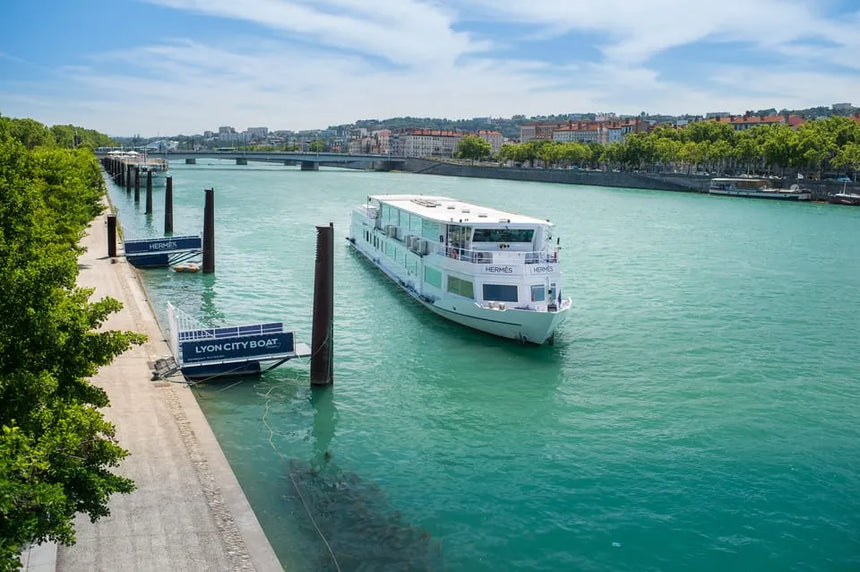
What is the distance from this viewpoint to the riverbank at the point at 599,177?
119125 mm

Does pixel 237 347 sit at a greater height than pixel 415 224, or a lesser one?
lesser

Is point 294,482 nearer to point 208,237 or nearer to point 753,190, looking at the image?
point 208,237

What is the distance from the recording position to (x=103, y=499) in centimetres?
975

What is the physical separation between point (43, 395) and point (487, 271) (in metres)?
21.4

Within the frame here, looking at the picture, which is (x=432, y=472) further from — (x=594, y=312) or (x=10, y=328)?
(x=594, y=312)

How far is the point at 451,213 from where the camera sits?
35.6 m

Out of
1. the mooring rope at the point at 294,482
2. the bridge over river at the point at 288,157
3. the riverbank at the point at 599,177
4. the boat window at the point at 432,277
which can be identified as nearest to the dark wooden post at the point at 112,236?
the boat window at the point at 432,277

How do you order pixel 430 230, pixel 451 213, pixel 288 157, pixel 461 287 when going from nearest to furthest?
pixel 461 287 → pixel 430 230 → pixel 451 213 → pixel 288 157

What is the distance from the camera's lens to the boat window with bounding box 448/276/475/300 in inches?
1187

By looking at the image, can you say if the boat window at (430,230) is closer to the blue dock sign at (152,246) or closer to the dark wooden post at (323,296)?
the dark wooden post at (323,296)

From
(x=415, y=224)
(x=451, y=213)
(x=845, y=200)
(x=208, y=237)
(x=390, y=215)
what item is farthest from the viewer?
(x=845, y=200)

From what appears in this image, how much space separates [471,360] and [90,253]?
26.0 metres

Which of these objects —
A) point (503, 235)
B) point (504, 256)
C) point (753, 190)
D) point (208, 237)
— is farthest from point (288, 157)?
point (504, 256)

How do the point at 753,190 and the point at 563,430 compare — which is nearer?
the point at 563,430
